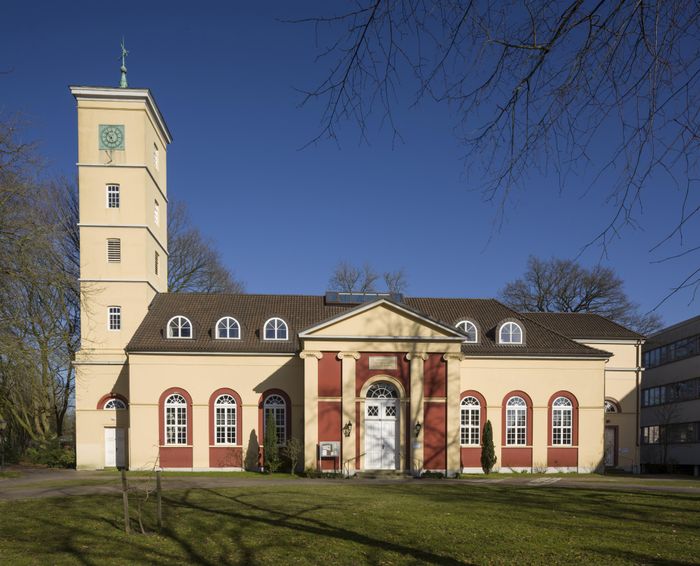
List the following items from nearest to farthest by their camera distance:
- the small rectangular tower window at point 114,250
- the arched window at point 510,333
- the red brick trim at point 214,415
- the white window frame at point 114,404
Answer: the red brick trim at point 214,415 < the white window frame at point 114,404 < the arched window at point 510,333 < the small rectangular tower window at point 114,250

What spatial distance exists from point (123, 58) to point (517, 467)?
30.9 m

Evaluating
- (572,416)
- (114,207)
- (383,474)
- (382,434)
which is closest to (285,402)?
(382,434)

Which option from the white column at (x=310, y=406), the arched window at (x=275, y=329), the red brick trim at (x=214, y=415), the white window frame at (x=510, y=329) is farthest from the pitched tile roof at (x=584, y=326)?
the red brick trim at (x=214, y=415)

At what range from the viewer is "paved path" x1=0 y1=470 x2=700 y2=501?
21734 millimetres

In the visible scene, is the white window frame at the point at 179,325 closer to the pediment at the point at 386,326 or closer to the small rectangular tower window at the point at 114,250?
the small rectangular tower window at the point at 114,250

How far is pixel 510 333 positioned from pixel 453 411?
263 inches

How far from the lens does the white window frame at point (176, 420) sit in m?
31.2

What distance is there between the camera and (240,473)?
30109 mm

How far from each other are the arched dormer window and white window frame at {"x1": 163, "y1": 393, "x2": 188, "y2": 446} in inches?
204

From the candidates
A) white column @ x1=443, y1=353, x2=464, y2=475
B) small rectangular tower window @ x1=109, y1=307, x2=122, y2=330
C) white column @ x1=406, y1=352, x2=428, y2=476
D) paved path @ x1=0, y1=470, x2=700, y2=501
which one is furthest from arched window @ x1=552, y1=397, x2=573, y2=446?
Result: small rectangular tower window @ x1=109, y1=307, x2=122, y2=330

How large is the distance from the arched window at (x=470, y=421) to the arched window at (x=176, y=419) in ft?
45.4

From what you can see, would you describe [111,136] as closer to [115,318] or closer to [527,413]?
[115,318]

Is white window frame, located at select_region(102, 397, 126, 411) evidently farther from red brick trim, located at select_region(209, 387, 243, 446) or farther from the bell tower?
red brick trim, located at select_region(209, 387, 243, 446)

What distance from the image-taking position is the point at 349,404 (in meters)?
29.1
